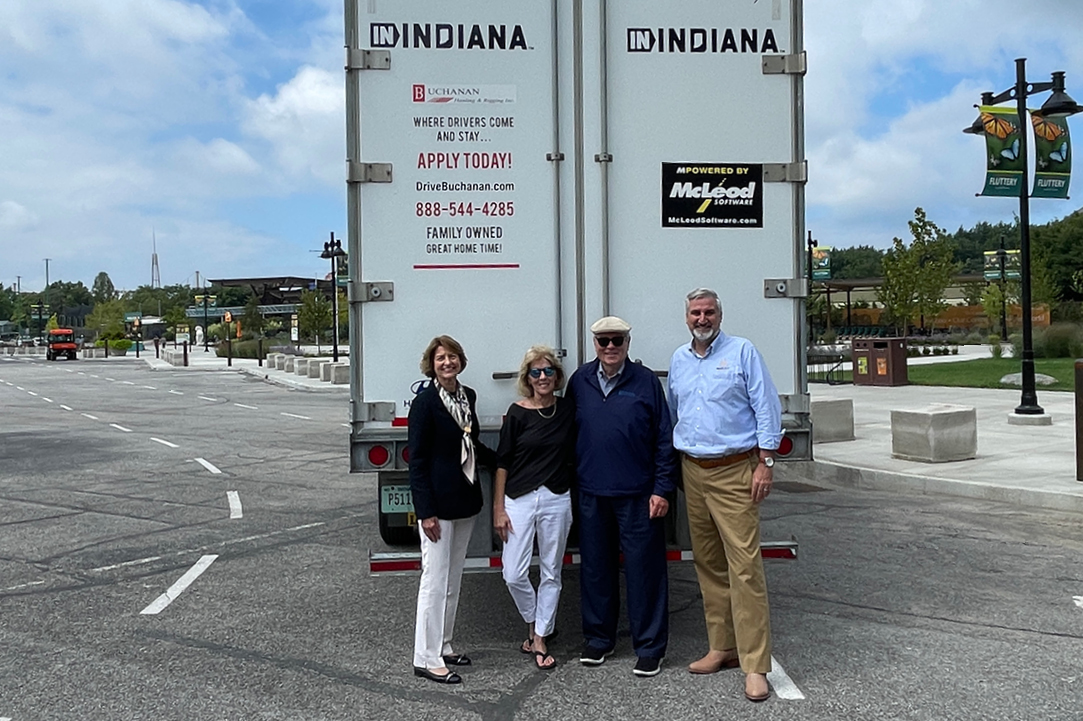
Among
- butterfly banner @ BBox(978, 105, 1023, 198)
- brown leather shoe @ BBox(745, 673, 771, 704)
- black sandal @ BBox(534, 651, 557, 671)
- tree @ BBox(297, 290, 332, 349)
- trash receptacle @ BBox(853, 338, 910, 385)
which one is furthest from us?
tree @ BBox(297, 290, 332, 349)

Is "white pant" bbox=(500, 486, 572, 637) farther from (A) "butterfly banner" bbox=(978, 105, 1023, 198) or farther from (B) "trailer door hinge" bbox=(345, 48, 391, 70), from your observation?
(A) "butterfly banner" bbox=(978, 105, 1023, 198)

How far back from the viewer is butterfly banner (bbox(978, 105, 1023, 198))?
1659 cm

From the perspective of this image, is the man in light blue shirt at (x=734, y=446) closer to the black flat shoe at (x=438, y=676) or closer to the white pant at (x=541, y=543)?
the white pant at (x=541, y=543)

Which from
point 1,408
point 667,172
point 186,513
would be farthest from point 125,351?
point 667,172

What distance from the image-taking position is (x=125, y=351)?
9488 cm

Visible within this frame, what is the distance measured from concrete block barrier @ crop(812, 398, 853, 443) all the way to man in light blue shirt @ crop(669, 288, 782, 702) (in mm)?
9994

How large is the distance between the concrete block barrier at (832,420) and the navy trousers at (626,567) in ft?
32.7

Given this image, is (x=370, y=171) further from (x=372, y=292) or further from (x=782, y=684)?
(x=782, y=684)

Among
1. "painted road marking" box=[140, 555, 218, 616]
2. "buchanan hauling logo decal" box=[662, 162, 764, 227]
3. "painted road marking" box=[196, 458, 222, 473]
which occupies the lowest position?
"painted road marking" box=[196, 458, 222, 473]

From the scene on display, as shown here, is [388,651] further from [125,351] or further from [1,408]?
[125,351]

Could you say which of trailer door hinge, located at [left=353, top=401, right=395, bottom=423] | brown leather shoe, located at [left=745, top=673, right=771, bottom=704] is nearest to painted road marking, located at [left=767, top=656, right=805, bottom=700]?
brown leather shoe, located at [left=745, top=673, right=771, bottom=704]

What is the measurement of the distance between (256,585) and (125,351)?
9513 cm

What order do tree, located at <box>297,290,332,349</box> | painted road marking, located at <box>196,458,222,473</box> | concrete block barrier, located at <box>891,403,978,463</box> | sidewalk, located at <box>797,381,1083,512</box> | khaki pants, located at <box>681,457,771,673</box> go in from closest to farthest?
khaki pants, located at <box>681,457,771,673</box> < sidewalk, located at <box>797,381,1083,512</box> < concrete block barrier, located at <box>891,403,978,463</box> < painted road marking, located at <box>196,458,222,473</box> < tree, located at <box>297,290,332,349</box>

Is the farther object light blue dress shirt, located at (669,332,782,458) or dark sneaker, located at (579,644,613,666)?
dark sneaker, located at (579,644,613,666)
